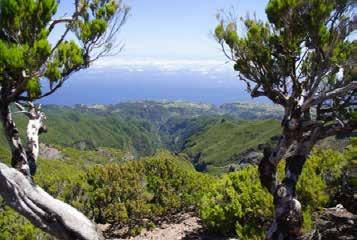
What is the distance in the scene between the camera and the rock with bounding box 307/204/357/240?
464 inches

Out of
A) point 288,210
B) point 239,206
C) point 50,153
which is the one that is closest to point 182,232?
point 239,206

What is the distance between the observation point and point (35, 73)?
7516 mm

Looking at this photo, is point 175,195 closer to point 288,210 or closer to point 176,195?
point 176,195

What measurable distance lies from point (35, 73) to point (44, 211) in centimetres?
244

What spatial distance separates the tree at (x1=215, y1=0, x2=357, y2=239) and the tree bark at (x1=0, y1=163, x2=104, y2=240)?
463cm

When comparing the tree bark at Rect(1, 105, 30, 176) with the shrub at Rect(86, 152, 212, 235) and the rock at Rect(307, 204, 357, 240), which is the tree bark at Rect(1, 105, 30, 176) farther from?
the shrub at Rect(86, 152, 212, 235)

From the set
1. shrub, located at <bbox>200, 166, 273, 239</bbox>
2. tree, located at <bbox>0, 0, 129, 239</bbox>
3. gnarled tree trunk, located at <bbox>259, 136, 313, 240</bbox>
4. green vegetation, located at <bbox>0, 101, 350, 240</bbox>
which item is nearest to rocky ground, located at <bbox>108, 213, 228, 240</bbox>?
green vegetation, located at <bbox>0, 101, 350, 240</bbox>

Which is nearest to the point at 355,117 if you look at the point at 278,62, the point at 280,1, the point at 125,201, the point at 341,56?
the point at 341,56

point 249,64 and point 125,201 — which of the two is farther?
point 125,201

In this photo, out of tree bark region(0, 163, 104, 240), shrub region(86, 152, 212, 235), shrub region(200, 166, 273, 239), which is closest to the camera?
tree bark region(0, 163, 104, 240)

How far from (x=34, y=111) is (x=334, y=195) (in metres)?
11.6

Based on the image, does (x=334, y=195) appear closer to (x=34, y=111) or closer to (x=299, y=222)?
(x=299, y=222)

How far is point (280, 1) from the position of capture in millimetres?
9602

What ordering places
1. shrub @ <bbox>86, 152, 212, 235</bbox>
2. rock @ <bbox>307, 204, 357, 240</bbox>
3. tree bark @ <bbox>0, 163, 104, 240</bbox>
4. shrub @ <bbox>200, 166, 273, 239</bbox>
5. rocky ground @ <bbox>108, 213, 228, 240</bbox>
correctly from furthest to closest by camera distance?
shrub @ <bbox>86, 152, 212, 235</bbox>
rocky ground @ <bbox>108, 213, 228, 240</bbox>
shrub @ <bbox>200, 166, 273, 239</bbox>
rock @ <bbox>307, 204, 357, 240</bbox>
tree bark @ <bbox>0, 163, 104, 240</bbox>
